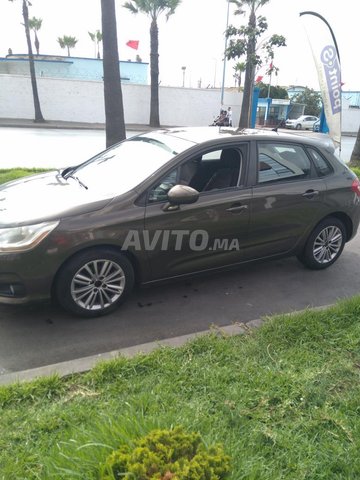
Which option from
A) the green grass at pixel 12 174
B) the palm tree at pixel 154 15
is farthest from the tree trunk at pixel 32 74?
the green grass at pixel 12 174

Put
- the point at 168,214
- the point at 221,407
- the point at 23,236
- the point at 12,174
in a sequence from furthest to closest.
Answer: the point at 12,174, the point at 168,214, the point at 23,236, the point at 221,407

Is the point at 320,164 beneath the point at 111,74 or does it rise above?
beneath

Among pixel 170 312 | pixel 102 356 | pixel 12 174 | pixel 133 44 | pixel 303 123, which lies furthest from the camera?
pixel 303 123

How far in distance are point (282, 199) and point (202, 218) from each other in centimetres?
98

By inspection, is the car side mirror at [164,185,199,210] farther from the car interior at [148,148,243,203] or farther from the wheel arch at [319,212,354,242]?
the wheel arch at [319,212,354,242]

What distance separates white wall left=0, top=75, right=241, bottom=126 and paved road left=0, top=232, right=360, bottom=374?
2801 centimetres

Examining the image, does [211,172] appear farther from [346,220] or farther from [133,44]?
[133,44]

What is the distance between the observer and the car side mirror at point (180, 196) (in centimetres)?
346

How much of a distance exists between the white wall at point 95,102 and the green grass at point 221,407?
29.5 meters

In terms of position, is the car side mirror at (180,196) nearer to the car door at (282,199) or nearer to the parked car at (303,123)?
the car door at (282,199)

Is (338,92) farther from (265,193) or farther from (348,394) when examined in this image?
(348,394)

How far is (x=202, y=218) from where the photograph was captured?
3732 mm

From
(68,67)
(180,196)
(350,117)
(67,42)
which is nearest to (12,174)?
(180,196)

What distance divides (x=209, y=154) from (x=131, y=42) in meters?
19.4
